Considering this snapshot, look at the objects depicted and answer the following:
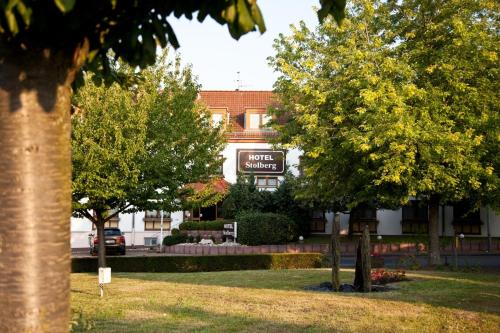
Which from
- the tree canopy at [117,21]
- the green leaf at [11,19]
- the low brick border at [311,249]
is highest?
the tree canopy at [117,21]

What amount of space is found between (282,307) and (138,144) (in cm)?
1072

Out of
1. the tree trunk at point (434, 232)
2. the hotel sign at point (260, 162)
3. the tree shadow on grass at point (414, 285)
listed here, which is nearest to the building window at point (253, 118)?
the hotel sign at point (260, 162)

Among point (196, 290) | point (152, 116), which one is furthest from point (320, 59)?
point (196, 290)

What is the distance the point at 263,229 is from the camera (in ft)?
118

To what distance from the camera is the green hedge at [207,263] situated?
2406cm

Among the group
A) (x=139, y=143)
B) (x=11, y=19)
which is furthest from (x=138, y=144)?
(x=11, y=19)

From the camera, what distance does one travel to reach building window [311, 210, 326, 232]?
43.6m

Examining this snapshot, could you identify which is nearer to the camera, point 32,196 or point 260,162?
point 32,196

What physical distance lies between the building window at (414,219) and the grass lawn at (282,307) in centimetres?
2571

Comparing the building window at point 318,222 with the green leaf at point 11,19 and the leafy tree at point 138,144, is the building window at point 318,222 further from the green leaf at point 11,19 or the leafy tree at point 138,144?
the green leaf at point 11,19

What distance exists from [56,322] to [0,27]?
1637 mm

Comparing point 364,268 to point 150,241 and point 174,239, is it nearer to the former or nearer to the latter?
point 174,239

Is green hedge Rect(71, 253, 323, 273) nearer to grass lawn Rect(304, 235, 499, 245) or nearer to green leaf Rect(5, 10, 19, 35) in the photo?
grass lawn Rect(304, 235, 499, 245)

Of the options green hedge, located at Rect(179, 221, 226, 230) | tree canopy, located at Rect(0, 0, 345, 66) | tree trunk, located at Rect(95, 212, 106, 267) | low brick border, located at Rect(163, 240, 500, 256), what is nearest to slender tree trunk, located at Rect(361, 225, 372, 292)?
tree trunk, located at Rect(95, 212, 106, 267)
